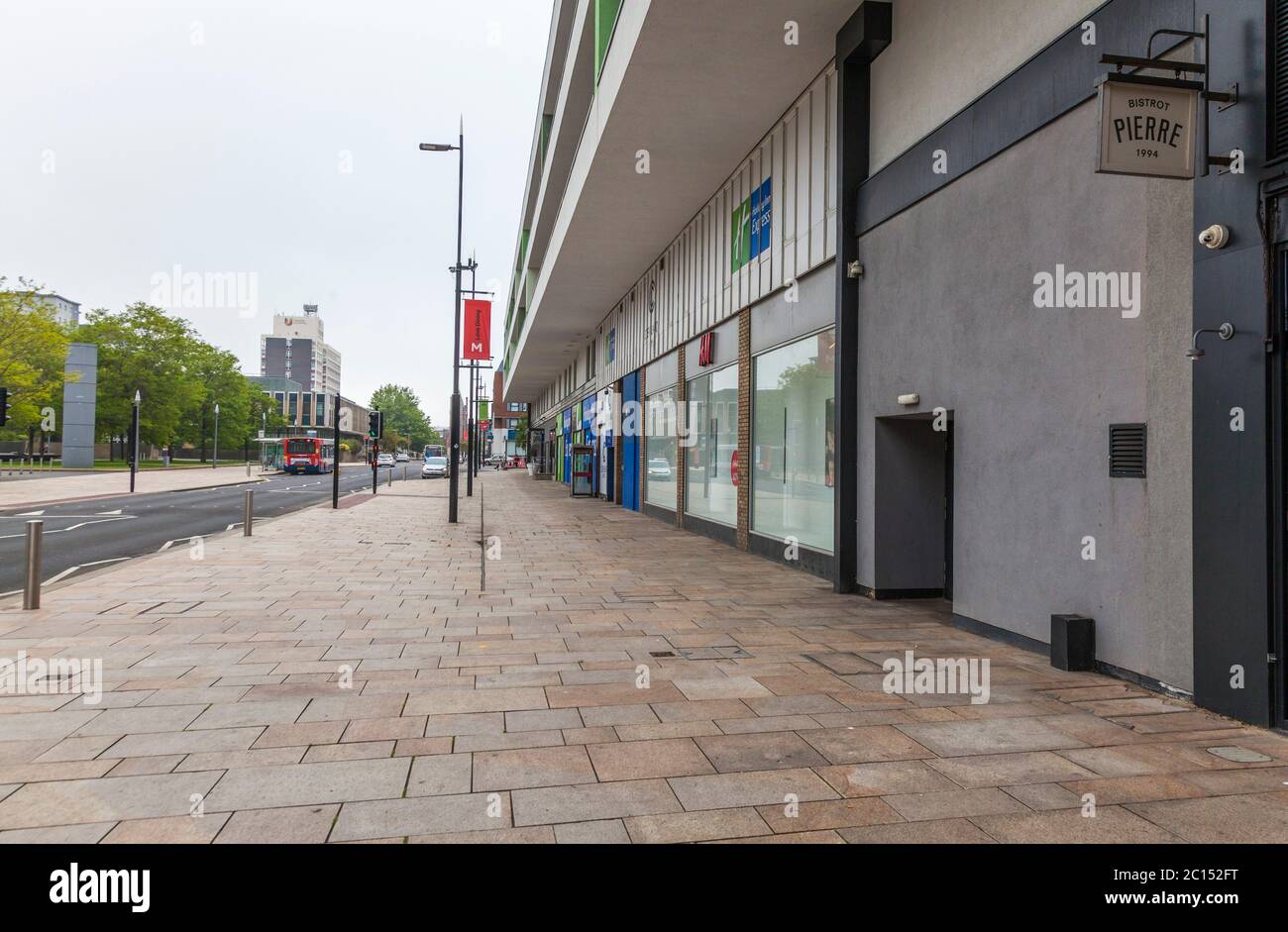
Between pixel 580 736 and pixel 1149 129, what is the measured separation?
478 centimetres

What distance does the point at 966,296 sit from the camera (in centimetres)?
753

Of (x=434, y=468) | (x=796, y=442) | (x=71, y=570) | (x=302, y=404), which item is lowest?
(x=71, y=570)

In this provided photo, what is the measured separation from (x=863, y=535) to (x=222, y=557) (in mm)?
9107

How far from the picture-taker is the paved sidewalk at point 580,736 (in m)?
3.44

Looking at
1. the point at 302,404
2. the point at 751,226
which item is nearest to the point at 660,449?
the point at 751,226

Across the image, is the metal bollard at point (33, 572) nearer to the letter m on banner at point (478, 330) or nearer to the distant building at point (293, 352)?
the letter m on banner at point (478, 330)

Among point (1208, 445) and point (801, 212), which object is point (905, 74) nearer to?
point (801, 212)

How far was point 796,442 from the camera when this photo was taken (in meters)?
12.0

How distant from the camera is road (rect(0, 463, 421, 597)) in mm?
12148

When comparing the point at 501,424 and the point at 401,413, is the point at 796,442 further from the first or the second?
the point at 401,413

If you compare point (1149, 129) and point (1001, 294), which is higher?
point (1149, 129)

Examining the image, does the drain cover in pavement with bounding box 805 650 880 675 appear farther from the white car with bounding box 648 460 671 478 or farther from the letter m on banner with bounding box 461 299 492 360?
the letter m on banner with bounding box 461 299 492 360

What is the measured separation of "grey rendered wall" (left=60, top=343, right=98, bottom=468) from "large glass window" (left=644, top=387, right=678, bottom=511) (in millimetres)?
44007

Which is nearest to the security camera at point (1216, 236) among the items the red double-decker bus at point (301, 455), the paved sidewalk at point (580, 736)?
the paved sidewalk at point (580, 736)
